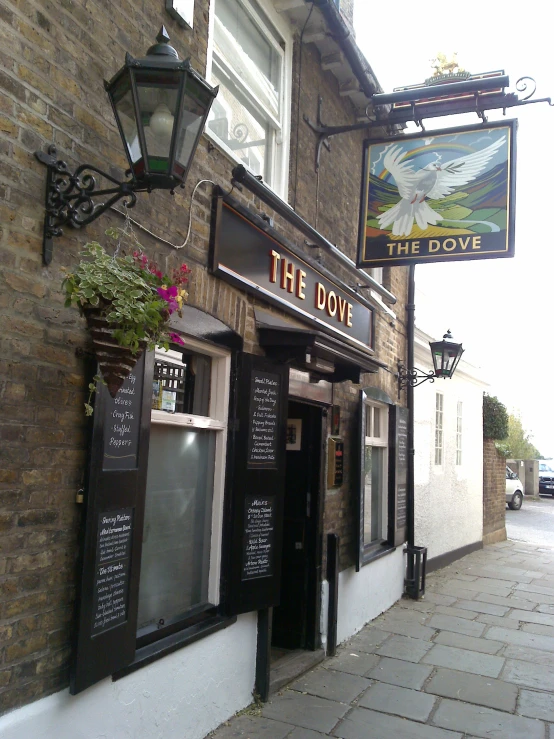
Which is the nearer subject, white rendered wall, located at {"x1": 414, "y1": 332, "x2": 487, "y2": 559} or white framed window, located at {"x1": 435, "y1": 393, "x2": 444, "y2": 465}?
white rendered wall, located at {"x1": 414, "y1": 332, "x2": 487, "y2": 559}

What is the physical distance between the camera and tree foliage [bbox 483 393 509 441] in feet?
51.0

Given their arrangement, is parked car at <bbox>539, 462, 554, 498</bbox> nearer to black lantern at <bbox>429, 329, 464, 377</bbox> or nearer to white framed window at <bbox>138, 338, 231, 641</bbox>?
black lantern at <bbox>429, 329, 464, 377</bbox>

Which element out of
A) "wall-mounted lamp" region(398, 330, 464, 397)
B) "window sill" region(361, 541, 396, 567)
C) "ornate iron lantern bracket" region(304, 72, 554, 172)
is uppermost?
"ornate iron lantern bracket" region(304, 72, 554, 172)

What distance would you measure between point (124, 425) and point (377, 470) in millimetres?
5709

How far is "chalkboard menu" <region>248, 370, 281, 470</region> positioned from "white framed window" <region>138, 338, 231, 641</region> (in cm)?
24

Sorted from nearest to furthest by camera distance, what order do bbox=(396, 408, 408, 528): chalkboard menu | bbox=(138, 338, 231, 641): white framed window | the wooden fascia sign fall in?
bbox=(138, 338, 231, 641): white framed window → the wooden fascia sign → bbox=(396, 408, 408, 528): chalkboard menu

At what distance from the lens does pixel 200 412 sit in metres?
4.61

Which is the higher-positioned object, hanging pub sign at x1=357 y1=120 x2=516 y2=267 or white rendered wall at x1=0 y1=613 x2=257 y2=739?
hanging pub sign at x1=357 y1=120 x2=516 y2=267

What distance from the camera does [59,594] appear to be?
311 centimetres

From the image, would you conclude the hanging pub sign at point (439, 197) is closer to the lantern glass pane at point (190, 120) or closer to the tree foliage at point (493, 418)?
the lantern glass pane at point (190, 120)

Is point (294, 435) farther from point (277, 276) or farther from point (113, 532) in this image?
point (113, 532)

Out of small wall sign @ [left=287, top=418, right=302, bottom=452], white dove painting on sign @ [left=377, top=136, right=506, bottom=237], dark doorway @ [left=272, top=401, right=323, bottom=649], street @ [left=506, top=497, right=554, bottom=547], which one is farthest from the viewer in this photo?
street @ [left=506, top=497, right=554, bottom=547]

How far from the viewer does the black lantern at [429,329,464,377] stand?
8962mm

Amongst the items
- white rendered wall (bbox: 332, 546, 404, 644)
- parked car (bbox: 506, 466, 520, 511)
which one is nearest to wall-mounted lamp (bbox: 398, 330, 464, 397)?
white rendered wall (bbox: 332, 546, 404, 644)
